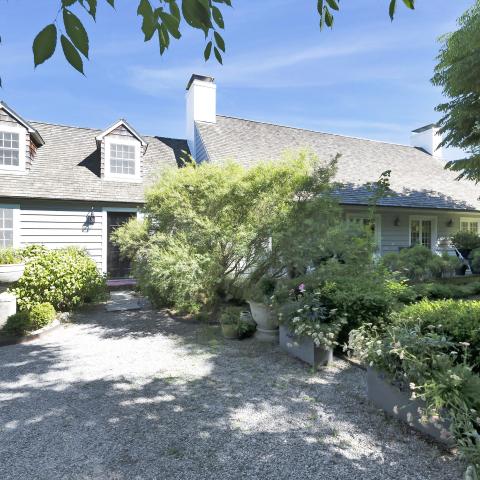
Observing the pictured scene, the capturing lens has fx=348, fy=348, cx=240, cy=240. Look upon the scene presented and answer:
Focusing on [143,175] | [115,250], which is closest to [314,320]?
[115,250]

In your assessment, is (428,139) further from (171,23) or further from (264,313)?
(171,23)

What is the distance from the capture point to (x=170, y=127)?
51.6ft

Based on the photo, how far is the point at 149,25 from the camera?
149 centimetres

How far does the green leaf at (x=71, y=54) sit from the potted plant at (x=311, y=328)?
3.91 m


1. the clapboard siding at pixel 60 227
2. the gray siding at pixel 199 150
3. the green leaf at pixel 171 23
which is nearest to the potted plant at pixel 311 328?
the green leaf at pixel 171 23

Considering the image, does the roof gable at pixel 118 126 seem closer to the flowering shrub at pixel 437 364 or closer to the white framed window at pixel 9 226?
the white framed window at pixel 9 226

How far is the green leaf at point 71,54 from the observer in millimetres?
1241

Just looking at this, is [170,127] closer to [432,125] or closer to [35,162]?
[35,162]

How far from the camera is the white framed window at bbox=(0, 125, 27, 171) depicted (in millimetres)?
10148

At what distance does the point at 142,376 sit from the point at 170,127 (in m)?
13.4

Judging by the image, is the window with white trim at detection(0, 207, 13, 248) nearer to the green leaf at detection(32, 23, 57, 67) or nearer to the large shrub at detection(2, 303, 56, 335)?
the large shrub at detection(2, 303, 56, 335)

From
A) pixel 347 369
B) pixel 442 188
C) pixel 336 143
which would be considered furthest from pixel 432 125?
pixel 347 369

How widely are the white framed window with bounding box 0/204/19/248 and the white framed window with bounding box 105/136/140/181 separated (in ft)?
9.37

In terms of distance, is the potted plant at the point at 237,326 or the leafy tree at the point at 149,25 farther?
the potted plant at the point at 237,326
